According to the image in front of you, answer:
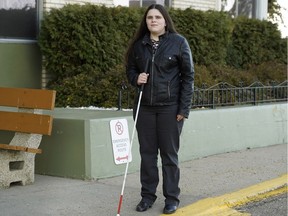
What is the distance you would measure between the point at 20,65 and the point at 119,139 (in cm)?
319

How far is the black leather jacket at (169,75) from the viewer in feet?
21.2

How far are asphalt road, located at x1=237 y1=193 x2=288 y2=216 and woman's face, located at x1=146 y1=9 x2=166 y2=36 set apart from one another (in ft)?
7.11

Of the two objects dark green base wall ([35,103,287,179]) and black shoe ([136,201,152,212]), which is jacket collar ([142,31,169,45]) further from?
dark green base wall ([35,103,287,179])

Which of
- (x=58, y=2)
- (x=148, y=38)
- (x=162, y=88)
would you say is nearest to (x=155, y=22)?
(x=148, y=38)

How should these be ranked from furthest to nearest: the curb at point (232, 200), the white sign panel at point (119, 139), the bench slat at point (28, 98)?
the white sign panel at point (119, 139)
the bench slat at point (28, 98)
the curb at point (232, 200)

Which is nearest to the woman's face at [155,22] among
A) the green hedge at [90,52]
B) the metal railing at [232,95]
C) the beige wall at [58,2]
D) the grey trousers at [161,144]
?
the grey trousers at [161,144]

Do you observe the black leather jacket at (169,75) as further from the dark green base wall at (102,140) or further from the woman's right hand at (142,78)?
the dark green base wall at (102,140)

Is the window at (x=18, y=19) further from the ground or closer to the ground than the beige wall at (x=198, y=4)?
closer to the ground

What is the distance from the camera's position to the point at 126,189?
773 cm

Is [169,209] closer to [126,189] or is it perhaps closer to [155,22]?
[126,189]

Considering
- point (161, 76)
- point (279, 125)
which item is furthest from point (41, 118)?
point (279, 125)

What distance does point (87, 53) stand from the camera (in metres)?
10.9

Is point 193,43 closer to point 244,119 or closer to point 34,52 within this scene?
point 244,119

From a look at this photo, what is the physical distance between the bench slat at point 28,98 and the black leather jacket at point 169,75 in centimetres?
140
